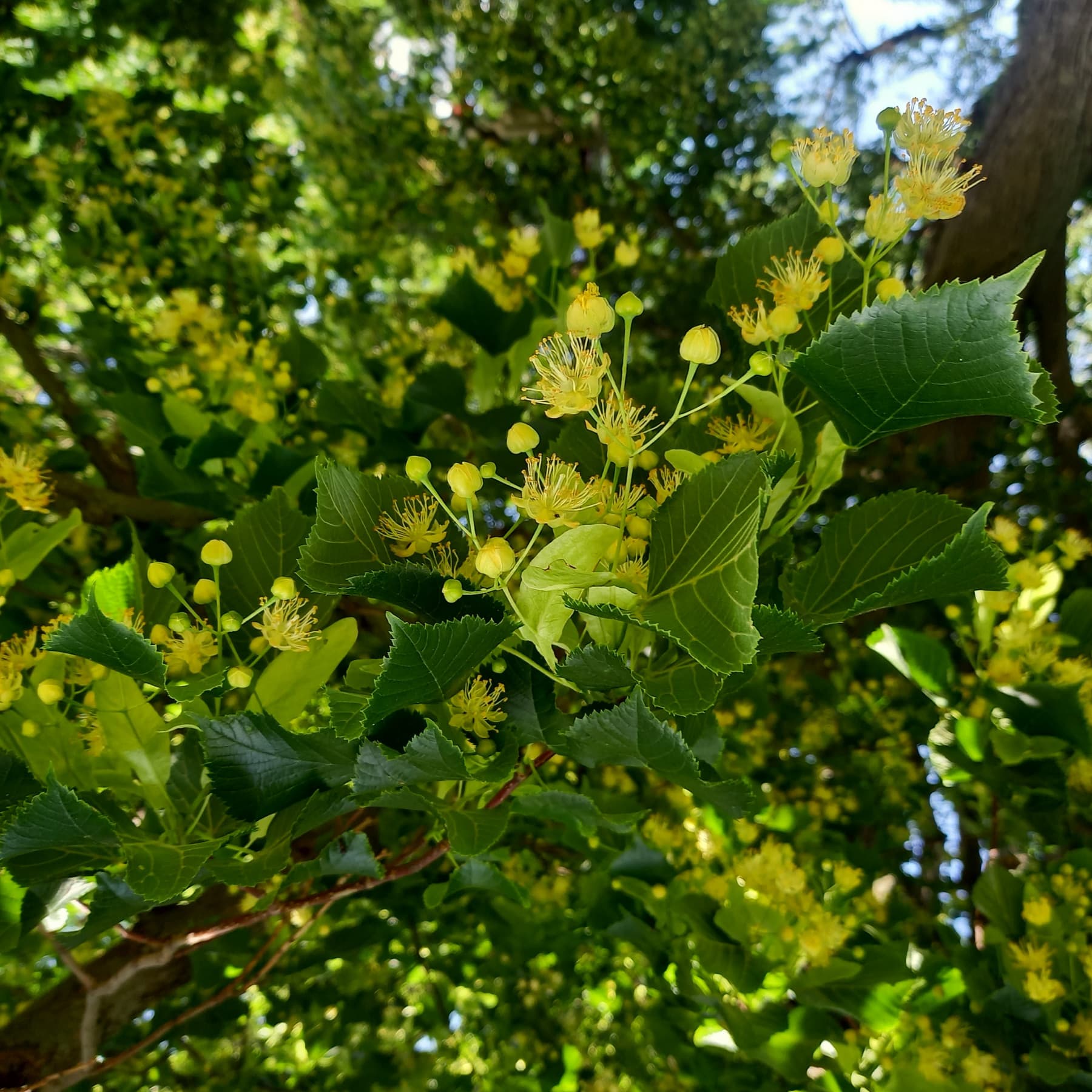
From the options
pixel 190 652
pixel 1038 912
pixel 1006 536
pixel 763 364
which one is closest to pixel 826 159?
pixel 763 364

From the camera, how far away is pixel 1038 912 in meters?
1.06

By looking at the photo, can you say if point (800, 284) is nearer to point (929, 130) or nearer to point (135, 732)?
point (929, 130)

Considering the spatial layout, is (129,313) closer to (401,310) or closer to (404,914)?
(401,310)

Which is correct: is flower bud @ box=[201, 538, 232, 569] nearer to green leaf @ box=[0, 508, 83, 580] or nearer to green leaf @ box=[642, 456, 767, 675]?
green leaf @ box=[0, 508, 83, 580]

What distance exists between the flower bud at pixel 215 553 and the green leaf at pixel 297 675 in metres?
0.09

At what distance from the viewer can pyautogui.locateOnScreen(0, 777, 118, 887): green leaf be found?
0.51 meters

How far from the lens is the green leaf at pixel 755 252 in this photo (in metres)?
0.66

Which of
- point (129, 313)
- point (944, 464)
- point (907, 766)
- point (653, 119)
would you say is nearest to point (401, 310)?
point (129, 313)

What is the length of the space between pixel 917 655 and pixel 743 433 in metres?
0.55

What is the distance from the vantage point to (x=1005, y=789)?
3.55ft

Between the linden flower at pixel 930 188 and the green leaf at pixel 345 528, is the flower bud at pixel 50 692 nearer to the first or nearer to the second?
the green leaf at pixel 345 528

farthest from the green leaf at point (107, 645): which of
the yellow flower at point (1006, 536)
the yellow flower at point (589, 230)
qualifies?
the yellow flower at point (1006, 536)

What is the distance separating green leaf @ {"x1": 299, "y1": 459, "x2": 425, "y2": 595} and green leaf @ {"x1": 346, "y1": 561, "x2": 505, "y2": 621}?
27 mm

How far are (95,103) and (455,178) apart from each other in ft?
3.38
